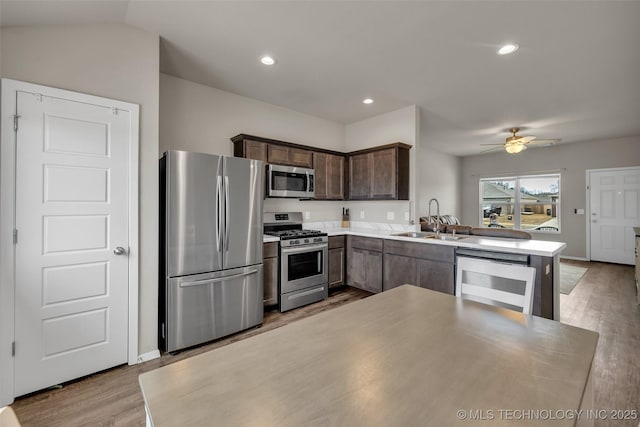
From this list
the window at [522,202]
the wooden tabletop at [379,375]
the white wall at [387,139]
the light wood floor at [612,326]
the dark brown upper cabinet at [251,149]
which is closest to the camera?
the wooden tabletop at [379,375]

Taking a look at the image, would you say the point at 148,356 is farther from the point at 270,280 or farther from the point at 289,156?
the point at 289,156

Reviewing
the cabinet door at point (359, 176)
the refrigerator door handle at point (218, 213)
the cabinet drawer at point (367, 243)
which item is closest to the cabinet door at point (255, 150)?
the refrigerator door handle at point (218, 213)

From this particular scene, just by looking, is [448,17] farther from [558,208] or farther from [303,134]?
[558,208]

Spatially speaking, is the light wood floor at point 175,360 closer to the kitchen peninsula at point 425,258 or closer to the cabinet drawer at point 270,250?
the kitchen peninsula at point 425,258

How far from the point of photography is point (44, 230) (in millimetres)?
1993

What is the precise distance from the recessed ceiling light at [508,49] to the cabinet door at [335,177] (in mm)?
2440

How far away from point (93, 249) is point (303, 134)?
3166mm

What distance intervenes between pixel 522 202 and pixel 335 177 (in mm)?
5955

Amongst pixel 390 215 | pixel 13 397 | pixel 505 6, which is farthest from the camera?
pixel 390 215

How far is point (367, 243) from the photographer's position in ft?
13.2

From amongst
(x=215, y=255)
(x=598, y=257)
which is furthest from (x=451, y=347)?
(x=598, y=257)

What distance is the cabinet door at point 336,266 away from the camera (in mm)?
4066

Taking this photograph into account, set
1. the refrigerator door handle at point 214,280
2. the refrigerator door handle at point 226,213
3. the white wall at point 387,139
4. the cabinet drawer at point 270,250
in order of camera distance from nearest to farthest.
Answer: the refrigerator door handle at point 214,280 → the refrigerator door handle at point 226,213 → the cabinet drawer at point 270,250 → the white wall at point 387,139

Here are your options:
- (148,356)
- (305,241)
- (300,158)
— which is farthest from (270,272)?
(300,158)
